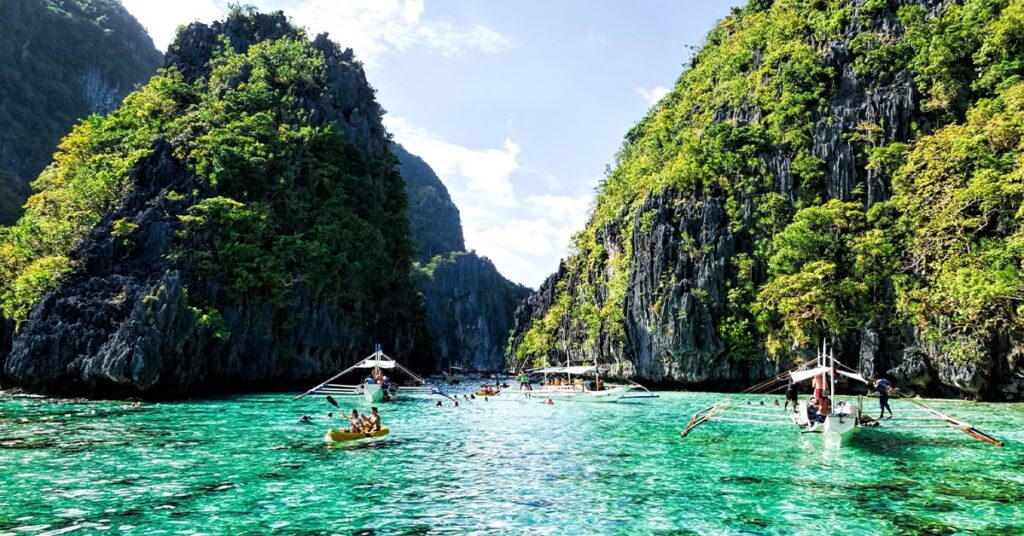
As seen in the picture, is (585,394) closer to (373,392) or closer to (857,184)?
(373,392)

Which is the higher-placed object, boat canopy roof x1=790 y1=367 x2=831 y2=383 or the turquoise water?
boat canopy roof x1=790 y1=367 x2=831 y2=383

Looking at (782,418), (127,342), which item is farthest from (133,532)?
(127,342)

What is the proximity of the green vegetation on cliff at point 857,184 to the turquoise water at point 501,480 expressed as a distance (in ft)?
56.6

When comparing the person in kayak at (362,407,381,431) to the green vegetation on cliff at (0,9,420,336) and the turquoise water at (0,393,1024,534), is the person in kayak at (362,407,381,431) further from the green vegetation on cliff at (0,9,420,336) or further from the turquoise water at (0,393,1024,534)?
the green vegetation on cliff at (0,9,420,336)

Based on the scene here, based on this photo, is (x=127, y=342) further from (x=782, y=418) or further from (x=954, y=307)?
(x=954, y=307)

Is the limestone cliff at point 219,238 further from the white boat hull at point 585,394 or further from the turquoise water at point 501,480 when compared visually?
the white boat hull at point 585,394

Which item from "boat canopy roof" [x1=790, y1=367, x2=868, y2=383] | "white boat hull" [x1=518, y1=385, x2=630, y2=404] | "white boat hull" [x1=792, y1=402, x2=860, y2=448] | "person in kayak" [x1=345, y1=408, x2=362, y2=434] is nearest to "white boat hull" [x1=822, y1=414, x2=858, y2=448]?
"white boat hull" [x1=792, y1=402, x2=860, y2=448]

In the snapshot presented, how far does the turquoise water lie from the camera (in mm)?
11320

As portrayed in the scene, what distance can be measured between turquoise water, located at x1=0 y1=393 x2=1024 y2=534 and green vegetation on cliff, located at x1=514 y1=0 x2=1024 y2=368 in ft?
56.6

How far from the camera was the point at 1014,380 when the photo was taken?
34656mm

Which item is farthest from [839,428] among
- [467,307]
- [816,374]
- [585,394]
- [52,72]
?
[467,307]

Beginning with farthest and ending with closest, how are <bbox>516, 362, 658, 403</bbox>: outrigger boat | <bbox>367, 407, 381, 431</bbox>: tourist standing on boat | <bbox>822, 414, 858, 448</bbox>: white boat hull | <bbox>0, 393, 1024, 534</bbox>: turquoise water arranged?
<bbox>516, 362, 658, 403</bbox>: outrigger boat, <bbox>367, 407, 381, 431</bbox>: tourist standing on boat, <bbox>822, 414, 858, 448</bbox>: white boat hull, <bbox>0, 393, 1024, 534</bbox>: turquoise water

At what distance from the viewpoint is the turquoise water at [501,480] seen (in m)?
11.3

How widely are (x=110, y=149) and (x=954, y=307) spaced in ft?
223
